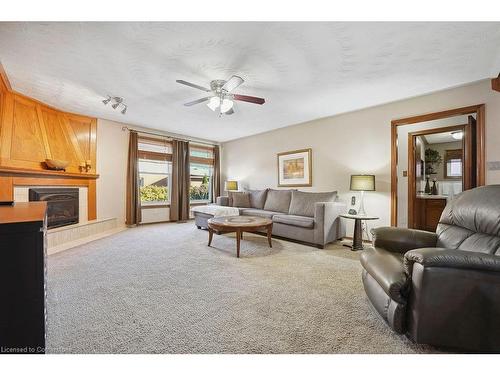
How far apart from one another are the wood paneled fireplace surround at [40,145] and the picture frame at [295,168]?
13.2ft

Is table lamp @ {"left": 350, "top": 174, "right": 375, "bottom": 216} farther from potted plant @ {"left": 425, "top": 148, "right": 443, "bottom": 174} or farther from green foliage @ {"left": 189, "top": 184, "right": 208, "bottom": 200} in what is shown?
green foliage @ {"left": 189, "top": 184, "right": 208, "bottom": 200}

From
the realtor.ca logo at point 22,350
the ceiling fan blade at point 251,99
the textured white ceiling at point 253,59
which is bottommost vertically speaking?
the realtor.ca logo at point 22,350

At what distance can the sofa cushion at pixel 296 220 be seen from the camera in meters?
3.65

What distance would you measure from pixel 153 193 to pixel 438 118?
6.00m

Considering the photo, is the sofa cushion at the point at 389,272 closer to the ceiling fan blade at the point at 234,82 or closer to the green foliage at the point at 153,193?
the ceiling fan blade at the point at 234,82

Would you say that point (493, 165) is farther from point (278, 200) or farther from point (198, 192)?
point (198, 192)

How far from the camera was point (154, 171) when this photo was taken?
226 inches

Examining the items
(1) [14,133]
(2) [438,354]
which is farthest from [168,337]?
(1) [14,133]

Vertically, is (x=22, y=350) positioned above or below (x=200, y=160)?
below

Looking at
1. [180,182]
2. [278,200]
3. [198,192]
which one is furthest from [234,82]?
[198,192]

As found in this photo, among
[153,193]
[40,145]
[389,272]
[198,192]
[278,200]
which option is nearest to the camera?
[389,272]

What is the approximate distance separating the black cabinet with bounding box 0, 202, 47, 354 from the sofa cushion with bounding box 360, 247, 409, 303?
1852mm

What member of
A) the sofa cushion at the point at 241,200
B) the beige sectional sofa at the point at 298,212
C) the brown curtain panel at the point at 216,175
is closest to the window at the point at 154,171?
the brown curtain panel at the point at 216,175
